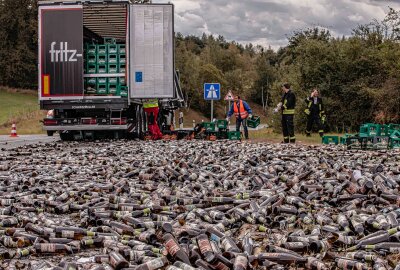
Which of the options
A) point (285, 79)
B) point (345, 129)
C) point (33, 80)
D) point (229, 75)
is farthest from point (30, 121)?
point (229, 75)

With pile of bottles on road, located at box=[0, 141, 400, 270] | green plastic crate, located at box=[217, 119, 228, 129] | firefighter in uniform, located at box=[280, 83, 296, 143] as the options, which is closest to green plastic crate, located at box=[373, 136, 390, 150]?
firefighter in uniform, located at box=[280, 83, 296, 143]

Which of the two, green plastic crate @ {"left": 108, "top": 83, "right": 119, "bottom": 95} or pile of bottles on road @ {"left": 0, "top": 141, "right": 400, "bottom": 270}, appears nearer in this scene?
pile of bottles on road @ {"left": 0, "top": 141, "right": 400, "bottom": 270}

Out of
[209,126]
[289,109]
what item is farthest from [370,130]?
[209,126]

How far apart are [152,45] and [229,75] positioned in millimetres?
79288

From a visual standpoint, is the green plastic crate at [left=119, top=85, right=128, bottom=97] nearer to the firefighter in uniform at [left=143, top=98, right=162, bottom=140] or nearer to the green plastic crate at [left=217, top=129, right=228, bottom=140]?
the firefighter in uniform at [left=143, top=98, right=162, bottom=140]

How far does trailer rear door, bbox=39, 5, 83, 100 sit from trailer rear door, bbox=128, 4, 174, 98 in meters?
1.98

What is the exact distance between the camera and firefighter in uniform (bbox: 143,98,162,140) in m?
24.1

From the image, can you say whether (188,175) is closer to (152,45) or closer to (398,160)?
(398,160)

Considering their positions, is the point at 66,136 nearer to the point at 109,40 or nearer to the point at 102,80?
the point at 102,80

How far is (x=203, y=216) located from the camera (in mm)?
7164

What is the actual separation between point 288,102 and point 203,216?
13.5 metres

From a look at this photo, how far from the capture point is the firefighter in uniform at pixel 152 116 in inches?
950

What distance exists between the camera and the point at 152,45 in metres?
21.6

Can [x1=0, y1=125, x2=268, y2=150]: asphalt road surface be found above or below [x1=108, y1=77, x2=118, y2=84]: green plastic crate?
below
